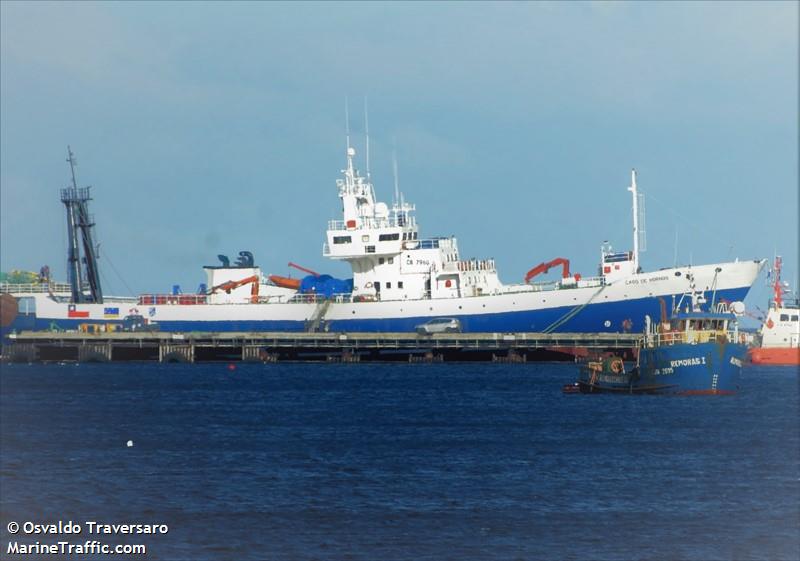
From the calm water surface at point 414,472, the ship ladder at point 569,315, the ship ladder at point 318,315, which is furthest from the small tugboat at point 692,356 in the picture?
the ship ladder at point 318,315

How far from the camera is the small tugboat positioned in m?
59.2

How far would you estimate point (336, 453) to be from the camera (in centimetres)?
4512

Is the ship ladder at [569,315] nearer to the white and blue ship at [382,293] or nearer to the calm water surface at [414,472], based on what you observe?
the white and blue ship at [382,293]

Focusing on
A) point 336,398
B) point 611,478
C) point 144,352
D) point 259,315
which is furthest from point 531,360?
point 611,478

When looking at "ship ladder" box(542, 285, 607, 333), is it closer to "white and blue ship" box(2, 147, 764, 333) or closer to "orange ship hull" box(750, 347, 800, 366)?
"white and blue ship" box(2, 147, 764, 333)

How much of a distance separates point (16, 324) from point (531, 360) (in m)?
41.9

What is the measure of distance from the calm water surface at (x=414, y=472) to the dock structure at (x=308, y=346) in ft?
85.4

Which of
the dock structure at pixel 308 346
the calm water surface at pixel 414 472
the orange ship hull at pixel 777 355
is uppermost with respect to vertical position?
the dock structure at pixel 308 346

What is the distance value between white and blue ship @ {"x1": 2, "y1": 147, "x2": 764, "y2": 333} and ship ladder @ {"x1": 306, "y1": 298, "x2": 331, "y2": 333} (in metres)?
0.08

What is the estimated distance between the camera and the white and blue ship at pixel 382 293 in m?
97.5

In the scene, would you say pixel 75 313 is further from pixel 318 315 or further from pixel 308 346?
pixel 308 346

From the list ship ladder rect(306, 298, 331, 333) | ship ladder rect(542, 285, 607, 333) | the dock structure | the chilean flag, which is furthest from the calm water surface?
the chilean flag

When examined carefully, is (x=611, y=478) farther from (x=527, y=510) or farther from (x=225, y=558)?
(x=225, y=558)

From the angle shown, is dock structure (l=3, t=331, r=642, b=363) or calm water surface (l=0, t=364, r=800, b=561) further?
dock structure (l=3, t=331, r=642, b=363)
